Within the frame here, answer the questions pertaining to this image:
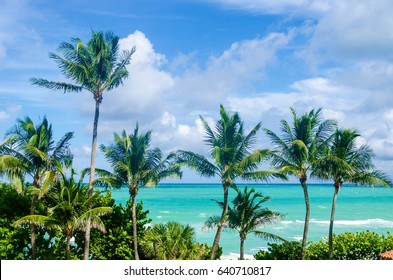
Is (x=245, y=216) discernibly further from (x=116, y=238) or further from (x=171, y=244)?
(x=116, y=238)

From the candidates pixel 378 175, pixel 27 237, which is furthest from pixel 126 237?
pixel 378 175

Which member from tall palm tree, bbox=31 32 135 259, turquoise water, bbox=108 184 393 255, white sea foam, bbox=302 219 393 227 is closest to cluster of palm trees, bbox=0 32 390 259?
tall palm tree, bbox=31 32 135 259

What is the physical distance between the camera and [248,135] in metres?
17.7

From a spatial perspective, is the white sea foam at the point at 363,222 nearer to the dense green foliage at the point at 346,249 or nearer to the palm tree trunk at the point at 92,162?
the dense green foliage at the point at 346,249

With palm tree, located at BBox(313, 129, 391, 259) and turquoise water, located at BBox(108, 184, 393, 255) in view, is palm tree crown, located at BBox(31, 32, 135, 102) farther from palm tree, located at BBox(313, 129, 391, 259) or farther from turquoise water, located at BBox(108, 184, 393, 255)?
turquoise water, located at BBox(108, 184, 393, 255)

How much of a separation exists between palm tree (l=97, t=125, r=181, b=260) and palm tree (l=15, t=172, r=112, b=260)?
1.87m

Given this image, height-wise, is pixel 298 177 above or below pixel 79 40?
below

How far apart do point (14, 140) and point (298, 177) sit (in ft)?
33.4

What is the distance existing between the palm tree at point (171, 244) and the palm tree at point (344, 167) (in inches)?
199

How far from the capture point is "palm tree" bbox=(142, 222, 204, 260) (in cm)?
1706
